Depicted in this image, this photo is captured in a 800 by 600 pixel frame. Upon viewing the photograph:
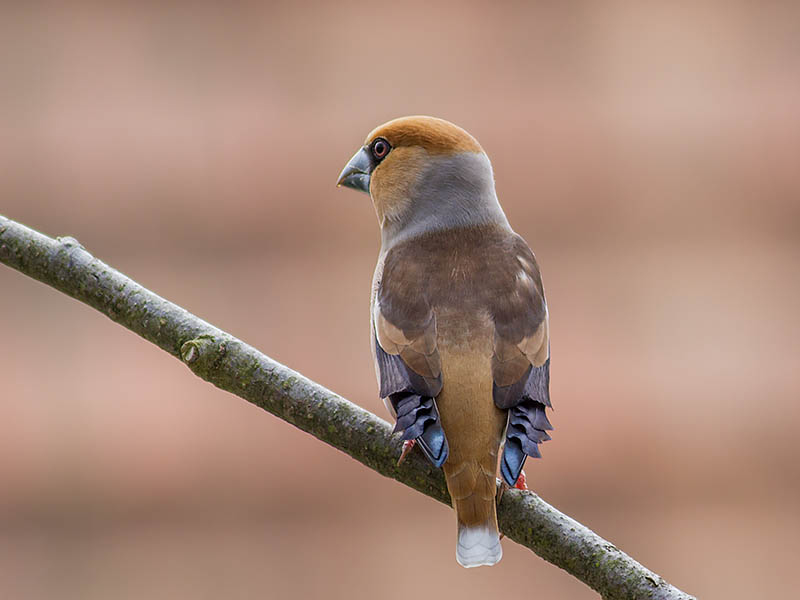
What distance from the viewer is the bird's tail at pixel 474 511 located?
1563 mm

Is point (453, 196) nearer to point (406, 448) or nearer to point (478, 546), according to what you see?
point (406, 448)

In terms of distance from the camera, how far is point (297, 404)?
1595 millimetres

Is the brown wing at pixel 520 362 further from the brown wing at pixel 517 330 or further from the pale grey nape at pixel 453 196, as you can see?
the pale grey nape at pixel 453 196

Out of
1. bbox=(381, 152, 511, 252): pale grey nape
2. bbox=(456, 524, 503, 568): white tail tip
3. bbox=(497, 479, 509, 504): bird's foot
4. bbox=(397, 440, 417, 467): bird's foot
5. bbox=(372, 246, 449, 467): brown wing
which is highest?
bbox=(381, 152, 511, 252): pale grey nape

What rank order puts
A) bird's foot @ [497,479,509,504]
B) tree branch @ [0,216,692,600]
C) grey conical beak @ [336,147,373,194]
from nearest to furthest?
tree branch @ [0,216,692,600] → bird's foot @ [497,479,509,504] → grey conical beak @ [336,147,373,194]

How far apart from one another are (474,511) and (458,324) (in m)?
0.30

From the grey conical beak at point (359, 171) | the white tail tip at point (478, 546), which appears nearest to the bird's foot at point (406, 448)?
the white tail tip at point (478, 546)

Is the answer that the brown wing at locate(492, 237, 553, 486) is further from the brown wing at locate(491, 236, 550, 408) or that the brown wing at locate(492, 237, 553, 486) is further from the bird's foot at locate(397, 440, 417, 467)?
the bird's foot at locate(397, 440, 417, 467)

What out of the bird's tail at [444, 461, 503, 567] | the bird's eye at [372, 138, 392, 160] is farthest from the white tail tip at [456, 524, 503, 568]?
the bird's eye at [372, 138, 392, 160]

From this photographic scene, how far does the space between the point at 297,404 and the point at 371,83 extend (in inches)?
142

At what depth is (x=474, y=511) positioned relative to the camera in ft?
5.20

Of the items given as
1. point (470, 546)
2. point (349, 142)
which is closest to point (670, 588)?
point (470, 546)

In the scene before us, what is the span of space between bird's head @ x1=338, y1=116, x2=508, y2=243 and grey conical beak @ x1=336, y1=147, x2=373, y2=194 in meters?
0.06

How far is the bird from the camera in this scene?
5.21 feet
